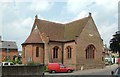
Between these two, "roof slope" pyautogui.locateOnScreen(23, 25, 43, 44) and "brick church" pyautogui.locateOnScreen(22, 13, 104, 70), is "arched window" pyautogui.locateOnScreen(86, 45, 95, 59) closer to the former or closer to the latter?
"brick church" pyautogui.locateOnScreen(22, 13, 104, 70)

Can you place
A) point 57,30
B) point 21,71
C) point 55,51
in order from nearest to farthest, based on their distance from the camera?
1. point 21,71
2. point 55,51
3. point 57,30

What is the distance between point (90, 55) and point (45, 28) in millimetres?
11865

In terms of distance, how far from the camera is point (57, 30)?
59156mm

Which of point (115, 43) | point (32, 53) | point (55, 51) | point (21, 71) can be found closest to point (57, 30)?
point (55, 51)

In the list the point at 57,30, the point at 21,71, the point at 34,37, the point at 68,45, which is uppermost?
the point at 57,30

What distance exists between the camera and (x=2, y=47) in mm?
92188

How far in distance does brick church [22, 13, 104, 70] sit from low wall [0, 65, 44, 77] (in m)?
19.4

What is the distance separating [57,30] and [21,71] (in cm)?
2833

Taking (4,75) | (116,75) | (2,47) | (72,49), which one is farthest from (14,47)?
(116,75)

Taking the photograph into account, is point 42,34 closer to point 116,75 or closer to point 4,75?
point 4,75

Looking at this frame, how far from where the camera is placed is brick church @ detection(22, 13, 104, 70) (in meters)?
53.0

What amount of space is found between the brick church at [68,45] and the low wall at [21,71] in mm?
19419

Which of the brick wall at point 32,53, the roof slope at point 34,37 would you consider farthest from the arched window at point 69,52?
the roof slope at point 34,37

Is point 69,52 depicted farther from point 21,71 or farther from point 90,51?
point 21,71
